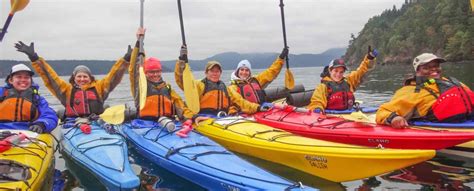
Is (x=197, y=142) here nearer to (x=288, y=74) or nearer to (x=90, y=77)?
(x=90, y=77)

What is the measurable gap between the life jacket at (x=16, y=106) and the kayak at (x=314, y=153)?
276 centimetres

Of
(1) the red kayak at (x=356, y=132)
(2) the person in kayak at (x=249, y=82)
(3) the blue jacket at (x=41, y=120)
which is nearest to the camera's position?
(1) the red kayak at (x=356, y=132)

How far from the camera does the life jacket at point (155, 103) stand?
6.53 m

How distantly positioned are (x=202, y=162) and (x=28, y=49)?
408 cm

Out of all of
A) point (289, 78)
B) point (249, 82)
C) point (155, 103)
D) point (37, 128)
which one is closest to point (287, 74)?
point (289, 78)

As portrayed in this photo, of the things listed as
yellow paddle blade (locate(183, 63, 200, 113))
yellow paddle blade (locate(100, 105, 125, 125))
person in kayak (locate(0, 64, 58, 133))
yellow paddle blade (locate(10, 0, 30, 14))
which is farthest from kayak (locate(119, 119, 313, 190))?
yellow paddle blade (locate(10, 0, 30, 14))

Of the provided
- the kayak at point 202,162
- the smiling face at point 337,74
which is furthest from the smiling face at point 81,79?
the smiling face at point 337,74

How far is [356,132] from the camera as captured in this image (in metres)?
5.77

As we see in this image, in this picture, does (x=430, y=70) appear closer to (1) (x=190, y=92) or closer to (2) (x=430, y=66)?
(2) (x=430, y=66)

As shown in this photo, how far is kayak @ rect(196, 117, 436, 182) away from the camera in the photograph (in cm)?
439

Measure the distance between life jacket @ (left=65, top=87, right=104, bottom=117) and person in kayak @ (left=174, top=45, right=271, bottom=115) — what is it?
1.55 meters

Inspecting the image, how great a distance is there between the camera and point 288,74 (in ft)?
30.1

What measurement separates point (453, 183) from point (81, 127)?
5.07 m

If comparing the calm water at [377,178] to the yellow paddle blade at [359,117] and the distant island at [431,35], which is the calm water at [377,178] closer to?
the yellow paddle blade at [359,117]
